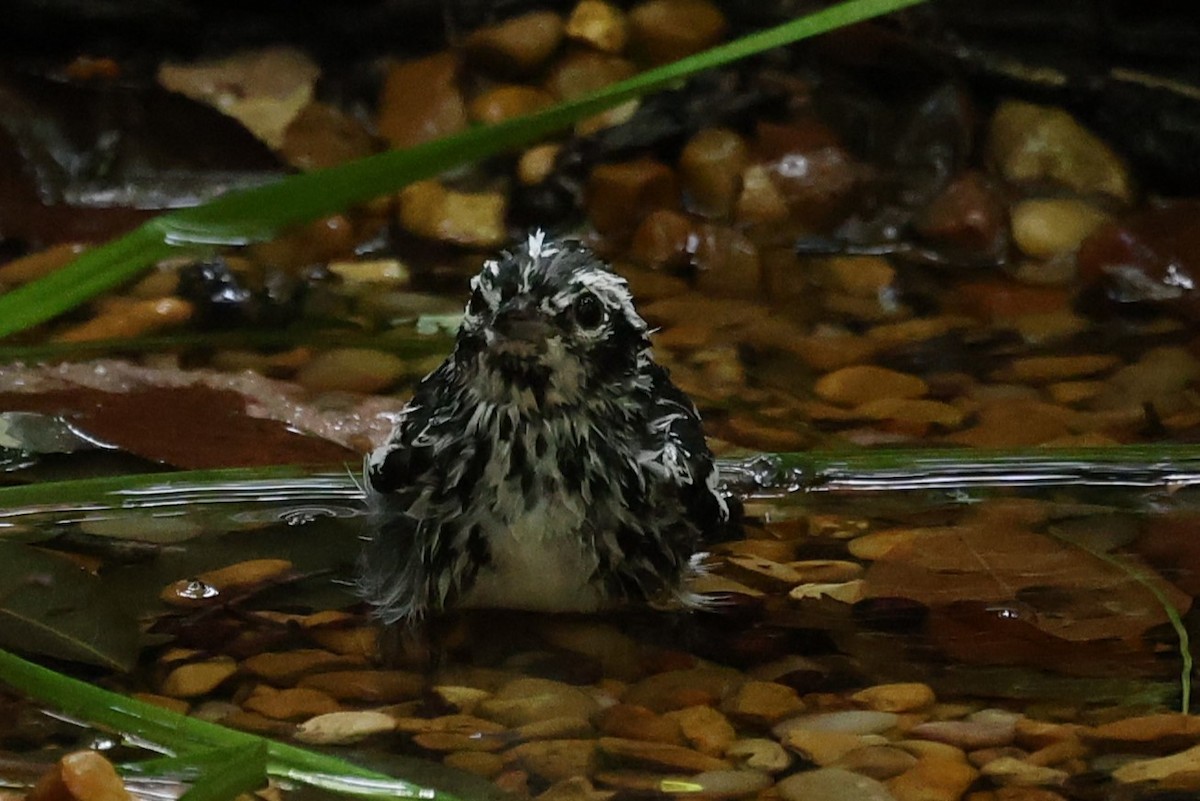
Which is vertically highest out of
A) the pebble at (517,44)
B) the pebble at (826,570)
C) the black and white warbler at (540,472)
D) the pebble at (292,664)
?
the pebble at (517,44)

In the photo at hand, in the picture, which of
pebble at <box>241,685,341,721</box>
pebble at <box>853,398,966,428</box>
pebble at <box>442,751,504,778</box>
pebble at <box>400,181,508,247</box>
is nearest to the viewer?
pebble at <box>442,751,504,778</box>

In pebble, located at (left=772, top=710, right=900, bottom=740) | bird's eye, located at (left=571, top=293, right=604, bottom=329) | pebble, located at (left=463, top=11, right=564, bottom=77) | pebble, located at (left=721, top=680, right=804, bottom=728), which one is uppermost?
pebble, located at (left=463, top=11, right=564, bottom=77)

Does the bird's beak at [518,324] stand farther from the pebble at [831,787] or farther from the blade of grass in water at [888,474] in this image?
the pebble at [831,787]

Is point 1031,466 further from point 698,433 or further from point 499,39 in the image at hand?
point 499,39

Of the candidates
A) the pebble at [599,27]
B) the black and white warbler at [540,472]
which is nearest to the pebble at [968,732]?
the black and white warbler at [540,472]

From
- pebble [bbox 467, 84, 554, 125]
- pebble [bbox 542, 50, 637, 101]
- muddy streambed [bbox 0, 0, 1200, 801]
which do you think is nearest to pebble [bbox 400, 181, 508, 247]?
muddy streambed [bbox 0, 0, 1200, 801]

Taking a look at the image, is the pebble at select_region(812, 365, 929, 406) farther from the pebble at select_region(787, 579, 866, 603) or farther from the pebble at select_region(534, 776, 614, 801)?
the pebble at select_region(534, 776, 614, 801)

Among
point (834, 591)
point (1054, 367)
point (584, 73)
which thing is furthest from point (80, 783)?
point (584, 73)
